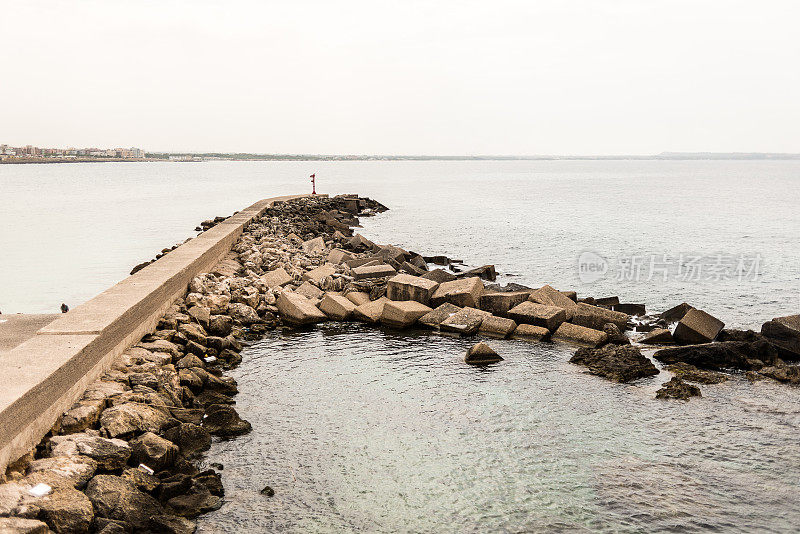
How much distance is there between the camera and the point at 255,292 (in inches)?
500

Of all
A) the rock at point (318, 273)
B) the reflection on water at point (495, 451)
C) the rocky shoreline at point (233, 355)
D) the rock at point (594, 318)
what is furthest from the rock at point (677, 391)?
the rock at point (318, 273)

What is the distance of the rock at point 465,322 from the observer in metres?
11.7

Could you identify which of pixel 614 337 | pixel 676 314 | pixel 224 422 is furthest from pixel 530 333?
pixel 224 422

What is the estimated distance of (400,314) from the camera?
12.0m

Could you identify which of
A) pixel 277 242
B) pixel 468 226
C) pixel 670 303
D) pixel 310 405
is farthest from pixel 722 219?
pixel 310 405

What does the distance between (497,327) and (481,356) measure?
178 cm

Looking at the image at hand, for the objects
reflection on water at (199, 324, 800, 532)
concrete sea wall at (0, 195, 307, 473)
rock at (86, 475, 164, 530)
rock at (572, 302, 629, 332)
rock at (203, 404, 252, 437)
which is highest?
concrete sea wall at (0, 195, 307, 473)

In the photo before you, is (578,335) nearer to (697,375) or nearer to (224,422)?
(697,375)

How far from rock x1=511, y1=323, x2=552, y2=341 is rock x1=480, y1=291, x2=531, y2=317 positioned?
0.71 metres

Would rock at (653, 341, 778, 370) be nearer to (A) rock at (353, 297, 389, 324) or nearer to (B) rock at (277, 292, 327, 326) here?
(A) rock at (353, 297, 389, 324)

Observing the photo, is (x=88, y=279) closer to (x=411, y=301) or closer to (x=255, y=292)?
(x=255, y=292)

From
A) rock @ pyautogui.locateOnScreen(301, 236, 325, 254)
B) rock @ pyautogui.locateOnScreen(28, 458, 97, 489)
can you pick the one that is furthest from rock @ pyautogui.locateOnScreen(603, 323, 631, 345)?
rock @ pyautogui.locateOnScreen(301, 236, 325, 254)

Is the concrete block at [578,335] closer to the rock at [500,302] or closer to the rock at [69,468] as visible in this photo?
the rock at [500,302]

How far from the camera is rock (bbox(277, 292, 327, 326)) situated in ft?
39.7
